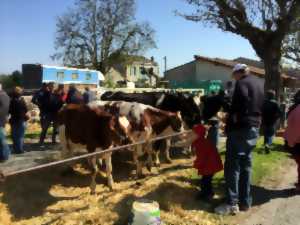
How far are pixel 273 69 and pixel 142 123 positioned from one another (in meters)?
9.09

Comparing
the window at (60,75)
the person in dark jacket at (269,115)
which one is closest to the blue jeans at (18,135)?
the person in dark jacket at (269,115)

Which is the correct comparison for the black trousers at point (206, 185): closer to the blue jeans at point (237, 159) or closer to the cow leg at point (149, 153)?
the blue jeans at point (237, 159)

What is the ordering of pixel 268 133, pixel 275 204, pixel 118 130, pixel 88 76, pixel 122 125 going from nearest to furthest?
pixel 275 204
pixel 118 130
pixel 122 125
pixel 268 133
pixel 88 76

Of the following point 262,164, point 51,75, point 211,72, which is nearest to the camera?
point 262,164

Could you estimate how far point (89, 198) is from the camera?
873 cm

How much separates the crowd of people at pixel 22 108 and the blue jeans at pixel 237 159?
5.71 m

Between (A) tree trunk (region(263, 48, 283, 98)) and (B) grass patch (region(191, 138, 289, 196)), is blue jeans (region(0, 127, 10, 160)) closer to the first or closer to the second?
(B) grass patch (region(191, 138, 289, 196))

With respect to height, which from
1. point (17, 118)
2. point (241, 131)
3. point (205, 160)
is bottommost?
point (205, 160)

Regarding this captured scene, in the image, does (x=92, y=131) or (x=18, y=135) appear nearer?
(x=92, y=131)

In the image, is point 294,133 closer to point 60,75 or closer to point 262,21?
point 262,21

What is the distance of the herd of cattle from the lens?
941 centimetres

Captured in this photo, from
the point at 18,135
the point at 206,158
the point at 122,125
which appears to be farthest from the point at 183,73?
the point at 206,158

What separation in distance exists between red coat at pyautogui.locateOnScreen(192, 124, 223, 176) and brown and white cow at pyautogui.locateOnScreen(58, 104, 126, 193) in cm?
172

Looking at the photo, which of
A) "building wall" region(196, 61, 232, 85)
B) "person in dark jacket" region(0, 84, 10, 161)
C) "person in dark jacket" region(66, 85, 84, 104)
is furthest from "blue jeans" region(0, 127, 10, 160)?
"building wall" region(196, 61, 232, 85)
